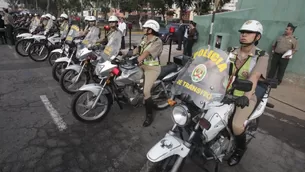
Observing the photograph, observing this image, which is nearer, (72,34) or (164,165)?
(164,165)

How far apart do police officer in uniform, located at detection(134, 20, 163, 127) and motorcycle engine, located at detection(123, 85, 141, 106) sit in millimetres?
283

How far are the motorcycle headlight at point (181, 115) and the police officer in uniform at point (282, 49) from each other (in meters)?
5.51

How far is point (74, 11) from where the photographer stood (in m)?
45.8

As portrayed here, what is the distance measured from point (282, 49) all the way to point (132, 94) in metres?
4.86

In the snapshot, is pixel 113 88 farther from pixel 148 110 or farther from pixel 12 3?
pixel 12 3

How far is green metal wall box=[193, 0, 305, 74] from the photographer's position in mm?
6786

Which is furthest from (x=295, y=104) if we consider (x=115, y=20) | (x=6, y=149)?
(x=6, y=149)

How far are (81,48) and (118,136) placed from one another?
2.94 metres

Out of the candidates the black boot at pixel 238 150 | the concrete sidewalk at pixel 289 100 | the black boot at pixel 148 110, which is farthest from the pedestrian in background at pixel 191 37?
A: the black boot at pixel 238 150

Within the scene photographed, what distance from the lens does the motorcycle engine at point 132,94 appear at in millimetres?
4215

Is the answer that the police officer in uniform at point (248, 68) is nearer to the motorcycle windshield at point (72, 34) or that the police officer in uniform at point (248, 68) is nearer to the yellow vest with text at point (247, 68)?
the yellow vest with text at point (247, 68)

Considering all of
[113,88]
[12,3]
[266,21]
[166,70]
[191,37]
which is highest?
[12,3]

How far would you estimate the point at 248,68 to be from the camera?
260 centimetres

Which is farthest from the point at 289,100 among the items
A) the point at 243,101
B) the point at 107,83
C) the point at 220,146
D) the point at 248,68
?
the point at 107,83
